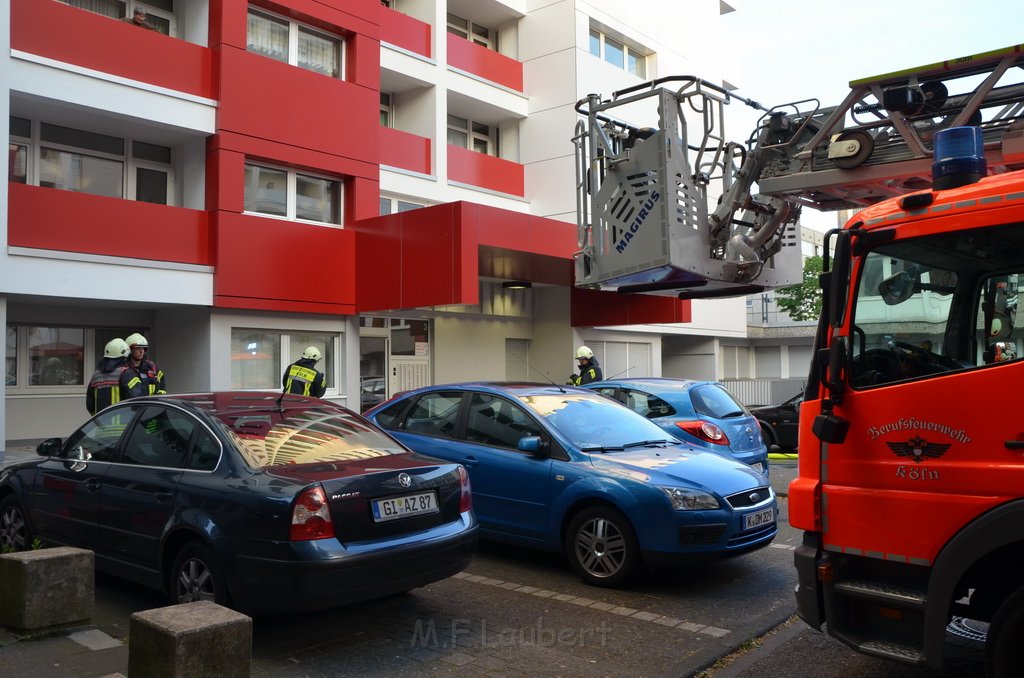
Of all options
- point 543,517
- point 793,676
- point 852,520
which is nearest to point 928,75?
point 852,520

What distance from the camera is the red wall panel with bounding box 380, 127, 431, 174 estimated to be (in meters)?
17.9

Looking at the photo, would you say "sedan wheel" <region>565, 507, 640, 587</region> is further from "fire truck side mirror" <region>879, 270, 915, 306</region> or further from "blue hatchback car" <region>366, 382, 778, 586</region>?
"fire truck side mirror" <region>879, 270, 915, 306</region>

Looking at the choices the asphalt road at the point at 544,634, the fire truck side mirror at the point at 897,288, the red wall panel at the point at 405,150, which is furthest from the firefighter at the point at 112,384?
the red wall panel at the point at 405,150

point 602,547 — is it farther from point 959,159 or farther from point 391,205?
point 391,205

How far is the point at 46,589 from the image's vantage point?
5.21 m

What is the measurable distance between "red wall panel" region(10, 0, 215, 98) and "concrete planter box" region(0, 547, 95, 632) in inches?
395

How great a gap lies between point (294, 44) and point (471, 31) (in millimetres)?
7872

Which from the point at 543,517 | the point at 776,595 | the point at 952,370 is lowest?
the point at 776,595

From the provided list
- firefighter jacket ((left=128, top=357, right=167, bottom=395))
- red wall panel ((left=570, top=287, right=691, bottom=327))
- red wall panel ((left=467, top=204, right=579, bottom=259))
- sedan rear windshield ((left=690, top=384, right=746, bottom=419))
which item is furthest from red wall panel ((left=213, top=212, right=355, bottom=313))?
sedan rear windshield ((left=690, top=384, right=746, bottom=419))

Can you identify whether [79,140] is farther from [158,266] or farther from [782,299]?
[782,299]

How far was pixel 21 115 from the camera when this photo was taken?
1345 cm

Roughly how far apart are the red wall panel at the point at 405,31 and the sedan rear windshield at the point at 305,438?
14.2 metres

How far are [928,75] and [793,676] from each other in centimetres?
371

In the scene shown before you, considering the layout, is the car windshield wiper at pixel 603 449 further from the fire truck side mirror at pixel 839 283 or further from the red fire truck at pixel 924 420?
the fire truck side mirror at pixel 839 283
